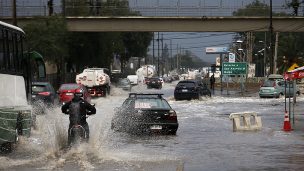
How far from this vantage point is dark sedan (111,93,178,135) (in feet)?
75.4

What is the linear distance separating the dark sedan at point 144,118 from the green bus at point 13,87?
3.20m

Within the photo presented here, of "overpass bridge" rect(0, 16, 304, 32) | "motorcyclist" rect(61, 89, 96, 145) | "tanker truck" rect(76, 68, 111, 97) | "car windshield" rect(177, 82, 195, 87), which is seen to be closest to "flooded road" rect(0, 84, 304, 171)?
"motorcyclist" rect(61, 89, 96, 145)

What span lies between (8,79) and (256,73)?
107688mm

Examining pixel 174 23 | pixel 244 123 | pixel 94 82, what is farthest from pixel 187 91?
pixel 244 123

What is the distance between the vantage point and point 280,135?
24.0 metres

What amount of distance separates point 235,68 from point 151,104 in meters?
45.8

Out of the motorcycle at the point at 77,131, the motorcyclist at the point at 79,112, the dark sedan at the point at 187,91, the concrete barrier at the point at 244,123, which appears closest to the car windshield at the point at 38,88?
the concrete barrier at the point at 244,123

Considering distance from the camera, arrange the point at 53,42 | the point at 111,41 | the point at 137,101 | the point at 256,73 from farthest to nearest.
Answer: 1. the point at 256,73
2. the point at 111,41
3. the point at 53,42
4. the point at 137,101

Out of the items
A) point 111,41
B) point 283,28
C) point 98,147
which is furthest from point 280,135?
point 111,41

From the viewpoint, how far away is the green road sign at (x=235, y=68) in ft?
225

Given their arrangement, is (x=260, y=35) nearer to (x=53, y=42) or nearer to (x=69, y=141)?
(x=53, y=42)

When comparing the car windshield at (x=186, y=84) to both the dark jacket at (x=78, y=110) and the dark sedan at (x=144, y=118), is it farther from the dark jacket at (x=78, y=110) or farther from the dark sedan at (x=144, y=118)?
the dark jacket at (x=78, y=110)

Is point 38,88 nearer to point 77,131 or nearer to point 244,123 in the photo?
point 244,123

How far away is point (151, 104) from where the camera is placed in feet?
77.2
